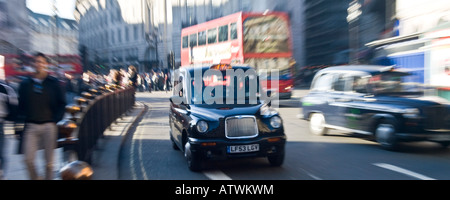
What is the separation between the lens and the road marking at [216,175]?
5633mm

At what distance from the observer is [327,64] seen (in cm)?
3912

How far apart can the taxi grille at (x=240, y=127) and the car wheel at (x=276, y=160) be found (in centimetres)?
56

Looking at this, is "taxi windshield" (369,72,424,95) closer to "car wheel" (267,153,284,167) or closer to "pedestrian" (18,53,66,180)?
"car wheel" (267,153,284,167)

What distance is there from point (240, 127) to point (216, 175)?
0.78 m

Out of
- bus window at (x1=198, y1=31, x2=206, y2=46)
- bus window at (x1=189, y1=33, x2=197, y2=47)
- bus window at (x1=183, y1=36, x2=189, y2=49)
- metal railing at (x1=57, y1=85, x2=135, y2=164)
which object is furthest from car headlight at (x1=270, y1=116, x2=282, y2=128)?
bus window at (x1=183, y1=36, x2=189, y2=49)

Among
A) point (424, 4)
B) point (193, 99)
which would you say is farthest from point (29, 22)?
point (424, 4)

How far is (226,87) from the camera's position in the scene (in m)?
6.74

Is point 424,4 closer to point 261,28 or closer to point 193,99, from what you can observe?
point 261,28

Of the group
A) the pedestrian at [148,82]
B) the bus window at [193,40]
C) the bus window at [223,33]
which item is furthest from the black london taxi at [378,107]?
the pedestrian at [148,82]

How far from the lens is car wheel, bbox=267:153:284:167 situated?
6098mm

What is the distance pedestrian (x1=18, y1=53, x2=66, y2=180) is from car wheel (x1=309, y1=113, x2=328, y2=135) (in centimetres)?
631

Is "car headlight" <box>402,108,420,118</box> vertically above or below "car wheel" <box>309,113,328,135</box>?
above

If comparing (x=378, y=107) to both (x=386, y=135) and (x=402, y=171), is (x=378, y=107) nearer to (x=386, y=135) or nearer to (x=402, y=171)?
(x=386, y=135)
